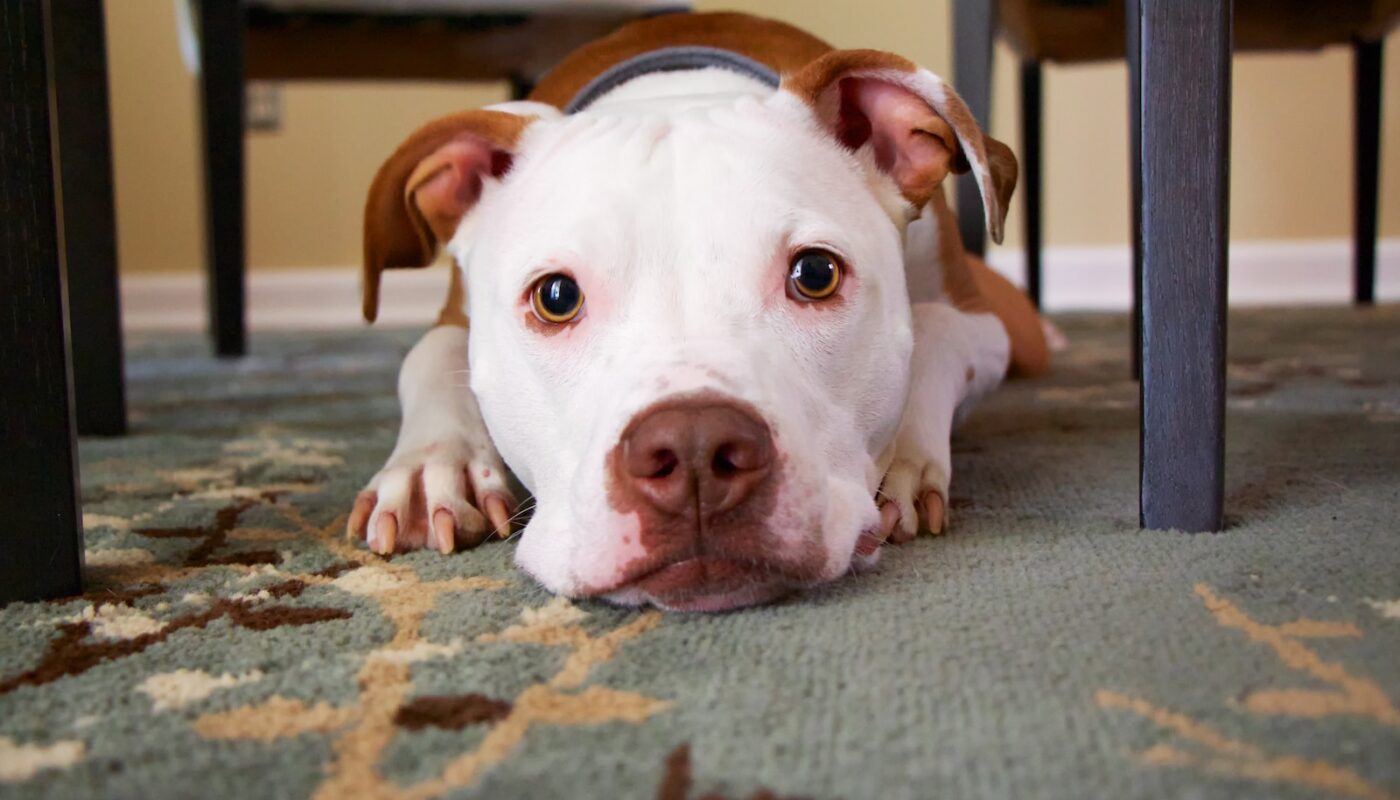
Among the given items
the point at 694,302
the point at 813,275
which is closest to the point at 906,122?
the point at 813,275

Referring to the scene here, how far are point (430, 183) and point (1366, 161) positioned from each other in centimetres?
323

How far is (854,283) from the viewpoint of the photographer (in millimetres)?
1104

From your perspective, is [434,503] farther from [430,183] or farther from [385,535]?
[430,183]

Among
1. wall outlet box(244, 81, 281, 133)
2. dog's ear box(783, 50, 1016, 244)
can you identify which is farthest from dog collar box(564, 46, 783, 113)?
wall outlet box(244, 81, 281, 133)

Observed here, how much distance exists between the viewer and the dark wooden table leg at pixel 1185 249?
3.37 ft

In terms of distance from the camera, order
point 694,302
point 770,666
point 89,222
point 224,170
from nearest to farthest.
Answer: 1. point 770,666
2. point 694,302
3. point 89,222
4. point 224,170

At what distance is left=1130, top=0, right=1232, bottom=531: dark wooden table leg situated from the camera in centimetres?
103

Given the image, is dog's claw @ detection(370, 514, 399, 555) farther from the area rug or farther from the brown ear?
the brown ear

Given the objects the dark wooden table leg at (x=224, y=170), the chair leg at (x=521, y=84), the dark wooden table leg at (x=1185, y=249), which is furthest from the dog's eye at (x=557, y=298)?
the chair leg at (x=521, y=84)

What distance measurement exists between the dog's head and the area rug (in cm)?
7

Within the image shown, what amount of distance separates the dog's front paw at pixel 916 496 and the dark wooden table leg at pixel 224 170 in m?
2.07

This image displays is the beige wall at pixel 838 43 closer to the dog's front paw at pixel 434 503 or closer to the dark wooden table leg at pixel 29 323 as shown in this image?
the dog's front paw at pixel 434 503

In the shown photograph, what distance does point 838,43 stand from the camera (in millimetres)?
4031

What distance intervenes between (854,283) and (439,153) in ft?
A: 1.47
